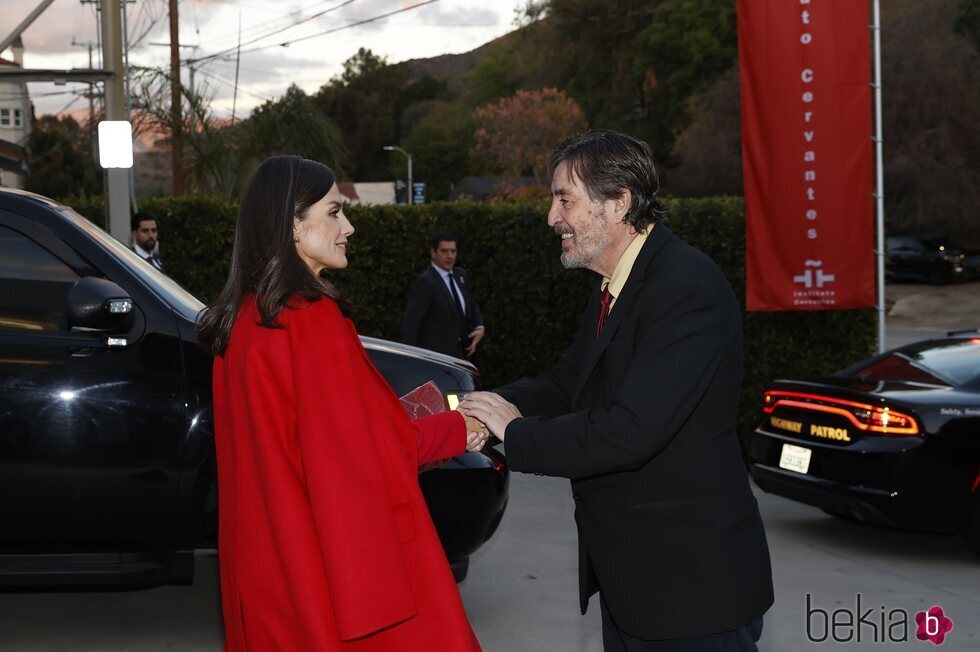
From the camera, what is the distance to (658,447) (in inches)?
109

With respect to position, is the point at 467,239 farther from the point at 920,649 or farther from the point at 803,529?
the point at 920,649

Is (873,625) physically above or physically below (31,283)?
below

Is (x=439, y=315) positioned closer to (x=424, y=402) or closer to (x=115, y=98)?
(x=115, y=98)

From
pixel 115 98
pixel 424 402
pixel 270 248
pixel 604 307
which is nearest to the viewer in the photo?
pixel 270 248

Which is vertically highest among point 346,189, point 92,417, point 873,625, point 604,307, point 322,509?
point 346,189

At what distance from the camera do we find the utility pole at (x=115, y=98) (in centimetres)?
1262

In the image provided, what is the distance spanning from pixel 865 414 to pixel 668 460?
4.98 m

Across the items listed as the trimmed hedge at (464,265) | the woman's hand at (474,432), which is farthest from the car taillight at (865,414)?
the trimmed hedge at (464,265)

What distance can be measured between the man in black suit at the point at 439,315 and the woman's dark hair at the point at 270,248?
7.77 metres

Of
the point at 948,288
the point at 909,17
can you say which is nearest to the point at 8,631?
the point at 948,288

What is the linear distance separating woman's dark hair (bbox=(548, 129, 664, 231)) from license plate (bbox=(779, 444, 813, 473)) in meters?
5.08

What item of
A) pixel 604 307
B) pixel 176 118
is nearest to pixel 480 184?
pixel 176 118

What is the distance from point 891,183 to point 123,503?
134 ft

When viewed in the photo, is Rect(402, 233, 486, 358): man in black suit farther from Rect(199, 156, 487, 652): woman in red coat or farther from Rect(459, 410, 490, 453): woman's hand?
Rect(199, 156, 487, 652): woman in red coat
